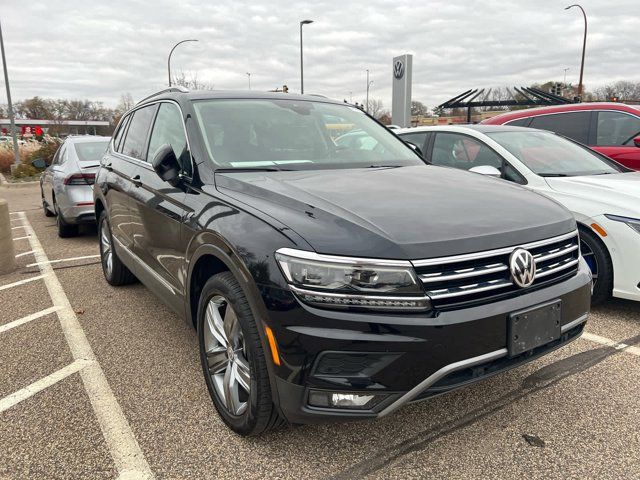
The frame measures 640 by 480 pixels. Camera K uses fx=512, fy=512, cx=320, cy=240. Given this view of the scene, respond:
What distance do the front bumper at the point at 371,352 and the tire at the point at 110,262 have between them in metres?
3.16

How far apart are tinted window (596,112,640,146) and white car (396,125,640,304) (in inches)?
74.8

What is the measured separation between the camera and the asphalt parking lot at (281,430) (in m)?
2.30

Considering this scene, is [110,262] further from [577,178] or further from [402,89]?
[402,89]

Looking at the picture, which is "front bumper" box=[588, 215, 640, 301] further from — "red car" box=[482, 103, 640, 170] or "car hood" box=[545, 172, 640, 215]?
"red car" box=[482, 103, 640, 170]

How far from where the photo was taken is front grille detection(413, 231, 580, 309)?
2.04 m

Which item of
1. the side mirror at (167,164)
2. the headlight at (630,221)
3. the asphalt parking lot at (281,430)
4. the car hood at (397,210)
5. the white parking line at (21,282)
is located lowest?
the white parking line at (21,282)

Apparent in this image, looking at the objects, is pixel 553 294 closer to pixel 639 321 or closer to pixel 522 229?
pixel 522 229

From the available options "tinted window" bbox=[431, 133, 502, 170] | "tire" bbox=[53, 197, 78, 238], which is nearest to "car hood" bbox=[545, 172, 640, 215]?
"tinted window" bbox=[431, 133, 502, 170]

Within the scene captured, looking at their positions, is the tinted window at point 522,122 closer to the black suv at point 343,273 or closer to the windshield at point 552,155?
the windshield at point 552,155

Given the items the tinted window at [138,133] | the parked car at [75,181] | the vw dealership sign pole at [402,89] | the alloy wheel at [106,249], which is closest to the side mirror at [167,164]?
the tinted window at [138,133]

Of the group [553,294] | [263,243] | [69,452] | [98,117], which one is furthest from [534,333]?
[98,117]

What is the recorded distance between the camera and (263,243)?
2174mm

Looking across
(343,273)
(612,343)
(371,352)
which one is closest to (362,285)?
(343,273)

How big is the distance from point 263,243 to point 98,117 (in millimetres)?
103514
